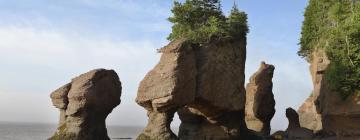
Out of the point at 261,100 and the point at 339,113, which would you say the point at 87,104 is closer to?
the point at 339,113

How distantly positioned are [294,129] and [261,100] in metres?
5.84

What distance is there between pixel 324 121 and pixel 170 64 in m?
20.2

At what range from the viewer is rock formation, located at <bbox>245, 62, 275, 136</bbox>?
6569 cm

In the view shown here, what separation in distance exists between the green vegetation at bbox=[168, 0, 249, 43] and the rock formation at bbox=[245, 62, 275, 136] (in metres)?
15.4

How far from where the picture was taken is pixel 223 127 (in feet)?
162

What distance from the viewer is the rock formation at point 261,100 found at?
65688mm

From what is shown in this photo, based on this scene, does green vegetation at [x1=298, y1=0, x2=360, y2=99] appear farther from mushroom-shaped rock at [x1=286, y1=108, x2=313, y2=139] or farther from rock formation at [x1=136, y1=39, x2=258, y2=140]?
rock formation at [x1=136, y1=39, x2=258, y2=140]

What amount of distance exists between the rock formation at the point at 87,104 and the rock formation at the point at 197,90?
5609 millimetres

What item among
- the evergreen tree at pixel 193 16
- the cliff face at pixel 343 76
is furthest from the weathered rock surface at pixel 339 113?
the evergreen tree at pixel 193 16

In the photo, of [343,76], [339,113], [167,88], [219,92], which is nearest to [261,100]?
[339,113]

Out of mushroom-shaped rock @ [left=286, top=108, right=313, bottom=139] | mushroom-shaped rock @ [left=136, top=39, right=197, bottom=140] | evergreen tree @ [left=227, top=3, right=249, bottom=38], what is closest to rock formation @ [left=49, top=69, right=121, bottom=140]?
Answer: mushroom-shaped rock @ [left=136, top=39, right=197, bottom=140]

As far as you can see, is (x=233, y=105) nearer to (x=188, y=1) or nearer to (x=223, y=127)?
(x=223, y=127)

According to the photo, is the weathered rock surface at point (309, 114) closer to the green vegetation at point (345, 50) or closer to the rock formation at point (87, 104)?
the green vegetation at point (345, 50)

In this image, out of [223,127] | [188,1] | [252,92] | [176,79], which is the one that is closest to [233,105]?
[223,127]
